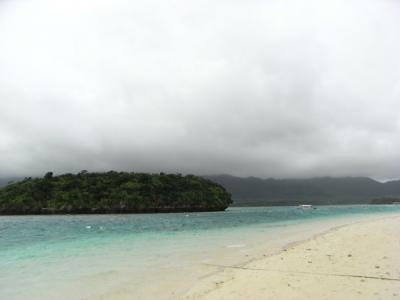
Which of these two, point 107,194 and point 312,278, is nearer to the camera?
point 312,278

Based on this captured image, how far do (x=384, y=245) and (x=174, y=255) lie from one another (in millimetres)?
11219

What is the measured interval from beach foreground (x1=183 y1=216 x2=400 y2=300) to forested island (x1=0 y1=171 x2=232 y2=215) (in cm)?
13438

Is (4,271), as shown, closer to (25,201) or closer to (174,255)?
(174,255)

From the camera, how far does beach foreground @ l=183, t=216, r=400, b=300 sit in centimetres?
995

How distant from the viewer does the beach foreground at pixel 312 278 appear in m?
9.95

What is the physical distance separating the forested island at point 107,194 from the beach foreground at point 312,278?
134 metres

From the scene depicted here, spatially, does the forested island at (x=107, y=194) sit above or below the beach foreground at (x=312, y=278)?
above

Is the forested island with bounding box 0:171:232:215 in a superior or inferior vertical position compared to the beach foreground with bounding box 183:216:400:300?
superior

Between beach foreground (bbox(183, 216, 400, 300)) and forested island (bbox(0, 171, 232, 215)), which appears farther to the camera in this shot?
forested island (bbox(0, 171, 232, 215))

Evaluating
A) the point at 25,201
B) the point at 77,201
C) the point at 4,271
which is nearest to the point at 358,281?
the point at 4,271

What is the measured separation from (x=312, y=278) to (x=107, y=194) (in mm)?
142612

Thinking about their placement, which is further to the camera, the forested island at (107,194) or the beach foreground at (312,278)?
the forested island at (107,194)

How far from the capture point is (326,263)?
15.0m

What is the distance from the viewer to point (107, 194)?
148250mm
